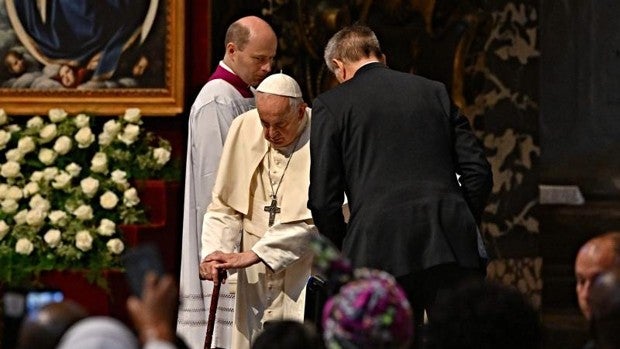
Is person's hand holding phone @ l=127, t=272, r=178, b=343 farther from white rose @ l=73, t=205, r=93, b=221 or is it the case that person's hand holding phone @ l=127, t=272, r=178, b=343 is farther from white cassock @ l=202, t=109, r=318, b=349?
white rose @ l=73, t=205, r=93, b=221

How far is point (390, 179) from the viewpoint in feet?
25.3

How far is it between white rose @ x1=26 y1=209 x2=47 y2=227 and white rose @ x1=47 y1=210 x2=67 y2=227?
0.17 ft

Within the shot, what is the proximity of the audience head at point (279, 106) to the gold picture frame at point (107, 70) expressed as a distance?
2.63 meters

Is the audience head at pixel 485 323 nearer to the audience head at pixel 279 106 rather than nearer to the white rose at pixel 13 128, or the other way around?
the audience head at pixel 279 106

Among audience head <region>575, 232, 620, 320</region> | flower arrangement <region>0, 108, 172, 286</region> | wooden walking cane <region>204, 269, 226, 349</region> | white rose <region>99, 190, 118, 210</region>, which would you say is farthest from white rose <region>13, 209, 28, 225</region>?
audience head <region>575, 232, 620, 320</region>

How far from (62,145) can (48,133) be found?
138 millimetres

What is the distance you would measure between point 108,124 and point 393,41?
2143mm

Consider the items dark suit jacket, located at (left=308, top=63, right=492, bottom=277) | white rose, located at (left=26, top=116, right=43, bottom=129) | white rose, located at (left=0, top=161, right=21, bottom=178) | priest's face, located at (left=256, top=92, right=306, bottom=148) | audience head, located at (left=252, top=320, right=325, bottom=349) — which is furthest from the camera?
white rose, located at (left=26, top=116, right=43, bottom=129)

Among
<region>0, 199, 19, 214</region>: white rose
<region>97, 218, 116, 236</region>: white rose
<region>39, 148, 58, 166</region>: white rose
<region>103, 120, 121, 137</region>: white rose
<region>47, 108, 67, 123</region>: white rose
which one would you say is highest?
<region>47, 108, 67, 123</region>: white rose

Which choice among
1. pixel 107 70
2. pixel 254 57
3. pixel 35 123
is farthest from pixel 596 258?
pixel 107 70

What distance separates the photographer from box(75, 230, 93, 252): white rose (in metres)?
10.2

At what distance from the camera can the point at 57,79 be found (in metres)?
11.1

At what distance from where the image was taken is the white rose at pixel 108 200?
10.4 metres

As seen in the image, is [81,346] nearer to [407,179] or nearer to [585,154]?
[407,179]
